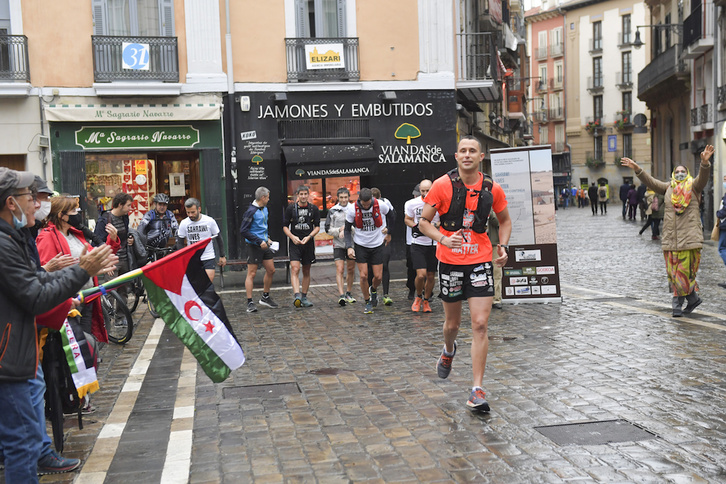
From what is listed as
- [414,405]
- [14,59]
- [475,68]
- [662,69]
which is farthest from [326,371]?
[662,69]

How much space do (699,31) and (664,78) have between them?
6139 millimetres

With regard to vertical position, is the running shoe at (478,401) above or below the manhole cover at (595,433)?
above

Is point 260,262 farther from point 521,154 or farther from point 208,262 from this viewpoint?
point 521,154

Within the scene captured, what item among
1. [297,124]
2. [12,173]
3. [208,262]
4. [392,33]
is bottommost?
[208,262]

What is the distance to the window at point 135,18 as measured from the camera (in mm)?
19422

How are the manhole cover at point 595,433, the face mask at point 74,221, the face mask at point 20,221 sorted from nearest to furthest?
the face mask at point 20,221, the manhole cover at point 595,433, the face mask at point 74,221

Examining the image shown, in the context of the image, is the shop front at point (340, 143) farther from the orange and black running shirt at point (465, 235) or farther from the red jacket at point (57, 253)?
the orange and black running shirt at point (465, 235)

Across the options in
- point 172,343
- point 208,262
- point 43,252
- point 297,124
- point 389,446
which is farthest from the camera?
point 297,124

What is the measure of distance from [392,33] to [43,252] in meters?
15.9

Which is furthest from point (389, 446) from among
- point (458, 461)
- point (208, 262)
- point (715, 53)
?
point (715, 53)

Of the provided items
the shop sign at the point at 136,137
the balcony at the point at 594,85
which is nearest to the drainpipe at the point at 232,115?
the shop sign at the point at 136,137

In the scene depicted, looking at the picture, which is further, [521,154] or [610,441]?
[521,154]

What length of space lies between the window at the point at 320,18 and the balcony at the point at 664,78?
18421 millimetres

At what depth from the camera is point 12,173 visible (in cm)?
412
